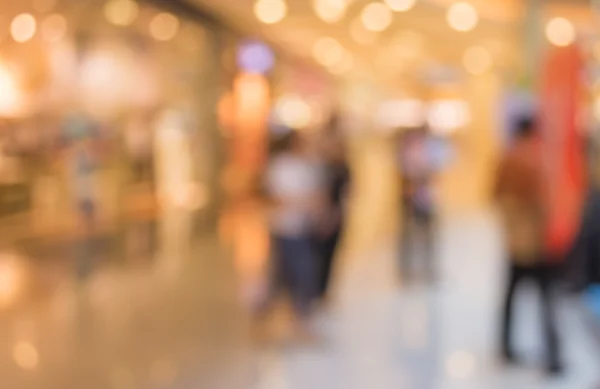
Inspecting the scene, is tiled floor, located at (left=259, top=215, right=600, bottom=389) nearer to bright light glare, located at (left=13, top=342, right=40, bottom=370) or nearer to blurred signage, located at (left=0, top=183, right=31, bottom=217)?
bright light glare, located at (left=13, top=342, right=40, bottom=370)

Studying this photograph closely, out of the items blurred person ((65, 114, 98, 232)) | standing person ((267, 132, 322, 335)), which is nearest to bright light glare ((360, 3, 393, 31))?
blurred person ((65, 114, 98, 232))

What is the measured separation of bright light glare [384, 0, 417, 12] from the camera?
37.2ft

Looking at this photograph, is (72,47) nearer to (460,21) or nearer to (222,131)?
(222,131)

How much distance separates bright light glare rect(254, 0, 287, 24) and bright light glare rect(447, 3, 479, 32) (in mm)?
2444

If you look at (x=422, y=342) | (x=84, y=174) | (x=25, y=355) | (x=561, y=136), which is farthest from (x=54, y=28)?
(x=561, y=136)

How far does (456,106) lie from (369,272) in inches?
451

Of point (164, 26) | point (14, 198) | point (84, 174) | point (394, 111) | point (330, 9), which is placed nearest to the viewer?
point (84, 174)

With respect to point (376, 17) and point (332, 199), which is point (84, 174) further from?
point (376, 17)

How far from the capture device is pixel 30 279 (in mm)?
8539

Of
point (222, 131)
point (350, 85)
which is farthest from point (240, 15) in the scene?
point (350, 85)

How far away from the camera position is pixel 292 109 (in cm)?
1869

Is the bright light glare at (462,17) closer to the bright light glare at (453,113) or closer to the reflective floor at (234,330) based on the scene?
the reflective floor at (234,330)

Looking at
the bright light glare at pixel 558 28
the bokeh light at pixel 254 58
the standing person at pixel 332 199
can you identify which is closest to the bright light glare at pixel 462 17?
the bright light glare at pixel 558 28

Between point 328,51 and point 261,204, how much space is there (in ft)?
27.4
